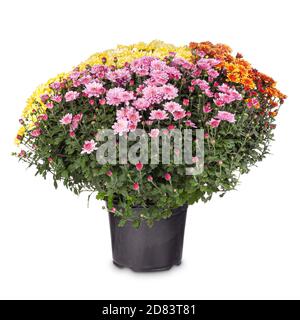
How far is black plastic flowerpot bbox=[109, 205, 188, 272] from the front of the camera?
206 inches

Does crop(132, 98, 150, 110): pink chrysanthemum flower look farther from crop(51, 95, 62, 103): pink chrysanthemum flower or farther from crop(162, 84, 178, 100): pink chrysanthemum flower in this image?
crop(51, 95, 62, 103): pink chrysanthemum flower

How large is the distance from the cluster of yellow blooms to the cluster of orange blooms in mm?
167

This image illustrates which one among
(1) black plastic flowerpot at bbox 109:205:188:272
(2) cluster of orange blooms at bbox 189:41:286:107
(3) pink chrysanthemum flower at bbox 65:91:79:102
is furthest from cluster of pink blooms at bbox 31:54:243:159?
(1) black plastic flowerpot at bbox 109:205:188:272

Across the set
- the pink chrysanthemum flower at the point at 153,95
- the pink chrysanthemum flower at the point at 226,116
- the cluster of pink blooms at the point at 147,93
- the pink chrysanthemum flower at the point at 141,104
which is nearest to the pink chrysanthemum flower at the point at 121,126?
the cluster of pink blooms at the point at 147,93

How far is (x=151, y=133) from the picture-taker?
4605 mm

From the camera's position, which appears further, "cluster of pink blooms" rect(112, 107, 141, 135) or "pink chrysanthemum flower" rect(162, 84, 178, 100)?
"pink chrysanthemum flower" rect(162, 84, 178, 100)

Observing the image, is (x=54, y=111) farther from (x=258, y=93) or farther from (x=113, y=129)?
(x=258, y=93)

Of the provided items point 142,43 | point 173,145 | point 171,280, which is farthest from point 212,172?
point 142,43

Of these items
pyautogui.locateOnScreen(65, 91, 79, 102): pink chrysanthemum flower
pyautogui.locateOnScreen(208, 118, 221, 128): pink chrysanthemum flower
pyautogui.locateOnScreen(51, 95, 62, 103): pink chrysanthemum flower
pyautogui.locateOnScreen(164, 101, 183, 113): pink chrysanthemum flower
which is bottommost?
pyautogui.locateOnScreen(208, 118, 221, 128): pink chrysanthemum flower

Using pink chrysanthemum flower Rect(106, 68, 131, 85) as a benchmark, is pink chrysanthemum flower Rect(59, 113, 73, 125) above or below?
below

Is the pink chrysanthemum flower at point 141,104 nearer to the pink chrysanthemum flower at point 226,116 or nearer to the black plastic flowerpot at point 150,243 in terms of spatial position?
the pink chrysanthemum flower at point 226,116

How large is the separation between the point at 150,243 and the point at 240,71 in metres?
1.52

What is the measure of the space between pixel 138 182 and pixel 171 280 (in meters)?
1.01

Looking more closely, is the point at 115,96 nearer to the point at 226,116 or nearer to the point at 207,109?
the point at 207,109
